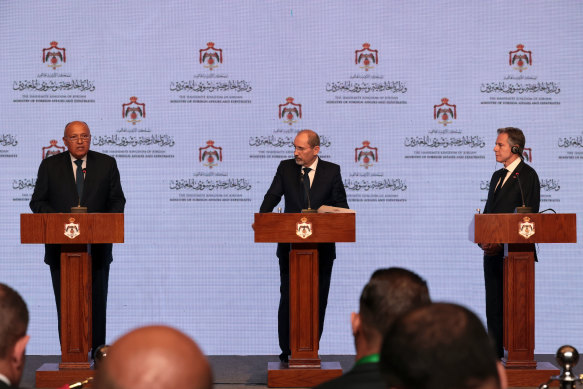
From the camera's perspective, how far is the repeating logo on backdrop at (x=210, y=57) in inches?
263

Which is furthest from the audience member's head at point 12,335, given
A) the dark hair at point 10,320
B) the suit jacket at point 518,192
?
the suit jacket at point 518,192

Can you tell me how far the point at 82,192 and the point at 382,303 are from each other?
350cm

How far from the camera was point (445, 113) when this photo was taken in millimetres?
6699

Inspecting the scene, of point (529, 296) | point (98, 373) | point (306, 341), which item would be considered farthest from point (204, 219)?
point (98, 373)

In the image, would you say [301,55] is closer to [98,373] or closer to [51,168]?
[51,168]

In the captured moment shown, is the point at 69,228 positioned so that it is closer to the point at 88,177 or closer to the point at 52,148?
the point at 88,177

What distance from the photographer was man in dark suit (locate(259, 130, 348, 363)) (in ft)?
17.6

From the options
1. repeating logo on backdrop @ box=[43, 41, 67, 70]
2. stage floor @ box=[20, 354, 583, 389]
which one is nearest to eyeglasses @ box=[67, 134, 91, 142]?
stage floor @ box=[20, 354, 583, 389]

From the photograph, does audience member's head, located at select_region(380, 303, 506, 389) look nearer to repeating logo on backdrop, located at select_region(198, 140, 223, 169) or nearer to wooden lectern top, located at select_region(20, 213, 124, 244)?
wooden lectern top, located at select_region(20, 213, 124, 244)

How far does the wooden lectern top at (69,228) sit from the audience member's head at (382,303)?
2872mm

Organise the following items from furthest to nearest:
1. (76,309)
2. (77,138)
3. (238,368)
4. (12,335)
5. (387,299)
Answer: (238,368)
(77,138)
(76,309)
(387,299)
(12,335)

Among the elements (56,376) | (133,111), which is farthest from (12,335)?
(133,111)

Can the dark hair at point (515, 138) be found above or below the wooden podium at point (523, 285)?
above

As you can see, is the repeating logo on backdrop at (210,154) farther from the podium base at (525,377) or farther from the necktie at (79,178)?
the podium base at (525,377)
